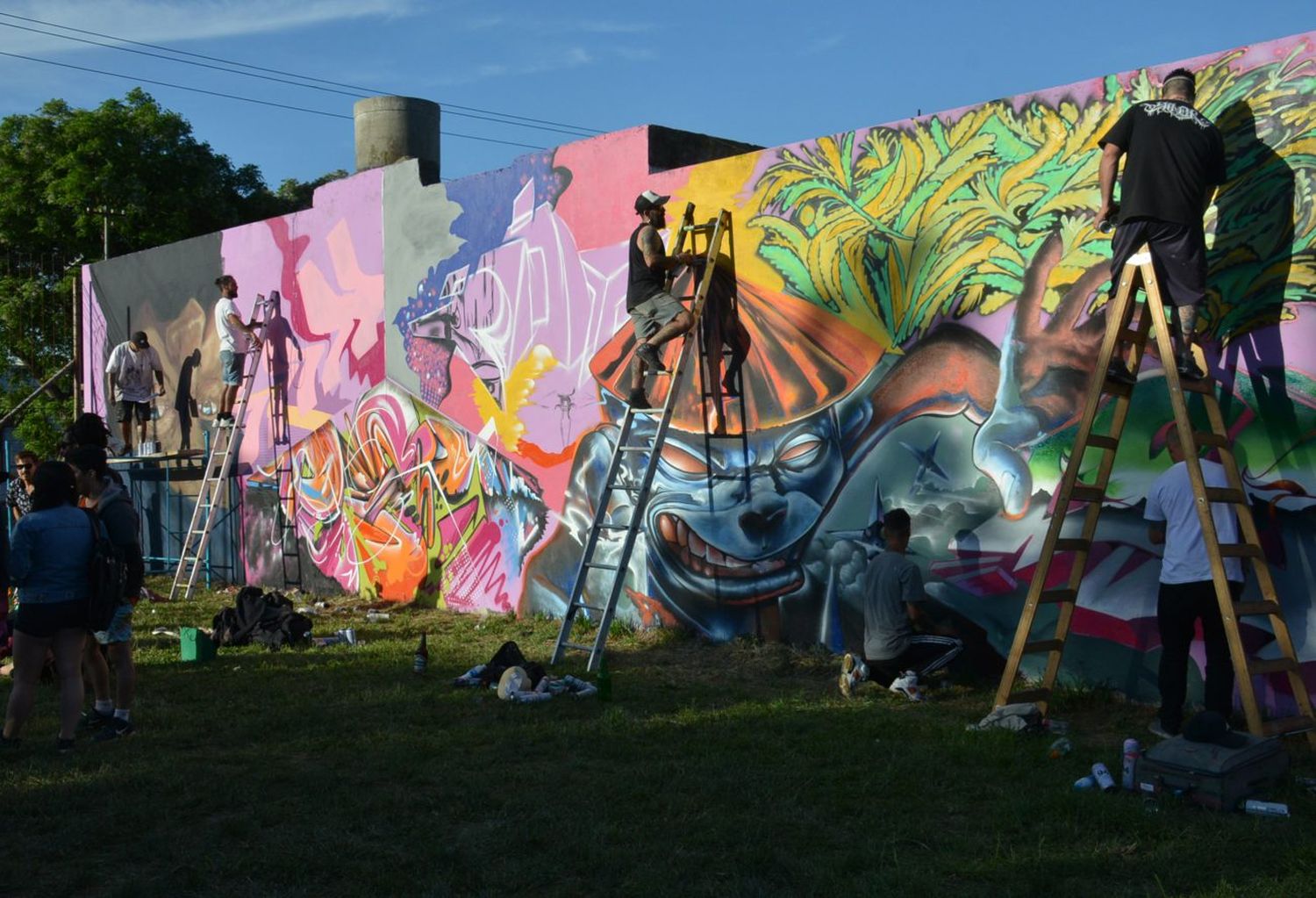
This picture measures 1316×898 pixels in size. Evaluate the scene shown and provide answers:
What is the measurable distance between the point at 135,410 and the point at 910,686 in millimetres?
12441

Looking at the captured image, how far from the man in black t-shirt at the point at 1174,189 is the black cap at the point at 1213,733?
1971mm

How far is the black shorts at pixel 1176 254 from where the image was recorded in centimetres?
658

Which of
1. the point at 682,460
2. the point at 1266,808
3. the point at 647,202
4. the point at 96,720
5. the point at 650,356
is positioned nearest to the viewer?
the point at 1266,808

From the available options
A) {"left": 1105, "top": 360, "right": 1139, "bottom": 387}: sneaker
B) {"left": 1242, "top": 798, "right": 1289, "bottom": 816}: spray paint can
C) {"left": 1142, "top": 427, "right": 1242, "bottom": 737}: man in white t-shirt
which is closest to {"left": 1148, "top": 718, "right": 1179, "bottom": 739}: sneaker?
{"left": 1142, "top": 427, "right": 1242, "bottom": 737}: man in white t-shirt

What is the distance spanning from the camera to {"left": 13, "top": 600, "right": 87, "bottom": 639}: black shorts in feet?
22.3

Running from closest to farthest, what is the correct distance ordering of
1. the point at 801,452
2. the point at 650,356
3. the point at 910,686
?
the point at 910,686 → the point at 801,452 → the point at 650,356

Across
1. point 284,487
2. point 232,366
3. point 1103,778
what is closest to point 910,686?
point 1103,778

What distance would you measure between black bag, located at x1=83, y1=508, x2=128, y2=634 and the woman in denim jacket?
0.04 metres

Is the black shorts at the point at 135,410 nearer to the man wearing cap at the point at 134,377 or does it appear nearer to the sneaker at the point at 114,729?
the man wearing cap at the point at 134,377

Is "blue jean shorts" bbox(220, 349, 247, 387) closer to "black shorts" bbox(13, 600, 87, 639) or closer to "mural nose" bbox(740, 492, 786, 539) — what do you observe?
"mural nose" bbox(740, 492, 786, 539)

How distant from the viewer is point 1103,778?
5.75 m

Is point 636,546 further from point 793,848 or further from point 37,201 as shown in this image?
point 37,201

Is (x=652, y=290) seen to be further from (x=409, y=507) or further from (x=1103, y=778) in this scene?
(x=1103, y=778)

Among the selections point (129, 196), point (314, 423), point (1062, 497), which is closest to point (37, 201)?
point (129, 196)
